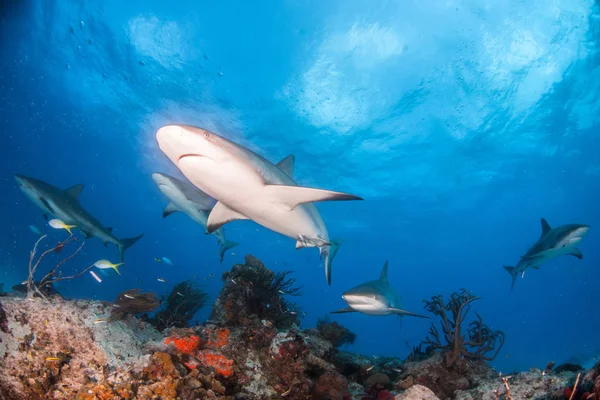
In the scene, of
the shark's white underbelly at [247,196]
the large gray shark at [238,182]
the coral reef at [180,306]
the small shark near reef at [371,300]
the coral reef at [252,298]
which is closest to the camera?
the large gray shark at [238,182]

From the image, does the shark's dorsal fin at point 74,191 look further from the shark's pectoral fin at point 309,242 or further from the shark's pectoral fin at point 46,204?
the shark's pectoral fin at point 309,242

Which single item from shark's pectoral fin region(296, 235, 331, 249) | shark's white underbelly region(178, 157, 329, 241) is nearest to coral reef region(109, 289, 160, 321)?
shark's white underbelly region(178, 157, 329, 241)

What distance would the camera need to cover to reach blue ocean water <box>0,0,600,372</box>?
18219mm

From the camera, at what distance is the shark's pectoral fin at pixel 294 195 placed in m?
3.66

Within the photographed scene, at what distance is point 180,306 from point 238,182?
21.4 ft

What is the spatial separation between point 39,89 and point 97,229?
27.0m

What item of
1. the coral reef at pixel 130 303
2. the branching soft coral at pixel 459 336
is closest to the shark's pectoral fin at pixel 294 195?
the coral reef at pixel 130 303

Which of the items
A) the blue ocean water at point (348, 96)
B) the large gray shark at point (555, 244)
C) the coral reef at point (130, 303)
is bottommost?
the coral reef at point (130, 303)

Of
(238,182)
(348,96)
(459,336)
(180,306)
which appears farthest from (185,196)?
(348,96)

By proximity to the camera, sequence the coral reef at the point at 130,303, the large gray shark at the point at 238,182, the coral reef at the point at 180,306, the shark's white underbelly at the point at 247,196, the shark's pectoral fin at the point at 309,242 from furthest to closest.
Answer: the coral reef at the point at 180,306 → the shark's pectoral fin at the point at 309,242 → the coral reef at the point at 130,303 → the shark's white underbelly at the point at 247,196 → the large gray shark at the point at 238,182

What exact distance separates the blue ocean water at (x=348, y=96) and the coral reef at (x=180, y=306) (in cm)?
257

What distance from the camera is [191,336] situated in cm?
475

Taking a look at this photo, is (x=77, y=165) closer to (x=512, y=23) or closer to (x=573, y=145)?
(x=512, y=23)

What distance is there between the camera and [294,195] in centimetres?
404
